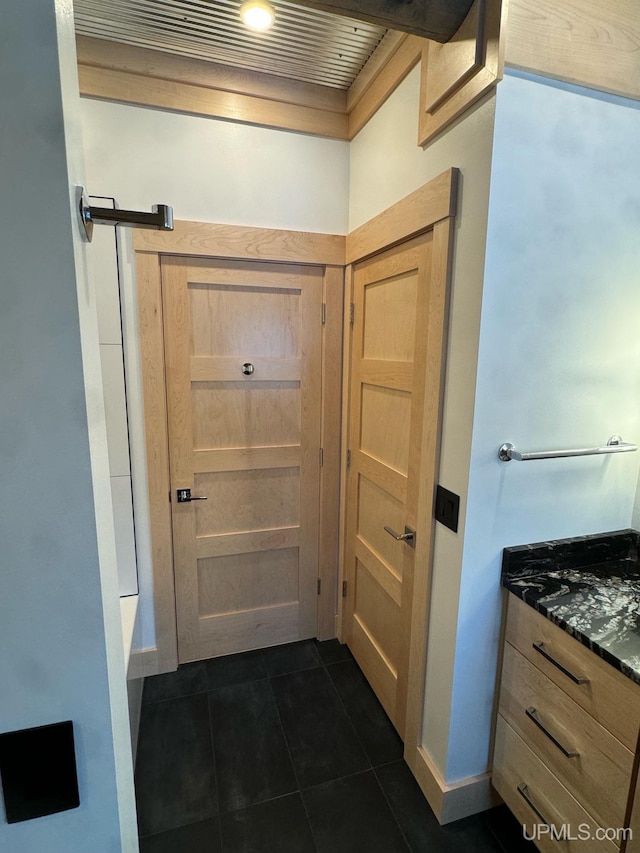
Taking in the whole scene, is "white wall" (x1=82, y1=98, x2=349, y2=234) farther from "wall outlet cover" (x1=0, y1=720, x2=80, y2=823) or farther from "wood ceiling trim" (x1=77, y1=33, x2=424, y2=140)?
"wall outlet cover" (x1=0, y1=720, x2=80, y2=823)

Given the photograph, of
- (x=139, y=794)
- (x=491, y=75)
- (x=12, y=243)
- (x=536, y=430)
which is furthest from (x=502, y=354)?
(x=139, y=794)

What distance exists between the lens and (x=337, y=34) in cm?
153

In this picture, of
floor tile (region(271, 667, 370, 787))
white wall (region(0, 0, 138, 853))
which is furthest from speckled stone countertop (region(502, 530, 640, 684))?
white wall (region(0, 0, 138, 853))

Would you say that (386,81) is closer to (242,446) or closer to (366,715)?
(242,446)

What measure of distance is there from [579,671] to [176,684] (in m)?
1.77

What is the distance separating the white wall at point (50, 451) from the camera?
497 millimetres

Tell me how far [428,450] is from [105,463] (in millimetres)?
1033

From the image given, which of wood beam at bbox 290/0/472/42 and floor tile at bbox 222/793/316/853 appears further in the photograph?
floor tile at bbox 222/793/316/853

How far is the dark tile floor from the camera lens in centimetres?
142

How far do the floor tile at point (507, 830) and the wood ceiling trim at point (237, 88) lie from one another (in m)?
2.63

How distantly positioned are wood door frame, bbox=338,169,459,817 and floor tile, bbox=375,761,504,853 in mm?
40

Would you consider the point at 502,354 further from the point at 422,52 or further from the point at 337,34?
the point at 337,34

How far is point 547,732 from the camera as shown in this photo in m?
1.23

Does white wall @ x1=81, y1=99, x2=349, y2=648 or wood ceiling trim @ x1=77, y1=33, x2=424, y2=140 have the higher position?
wood ceiling trim @ x1=77, y1=33, x2=424, y2=140
